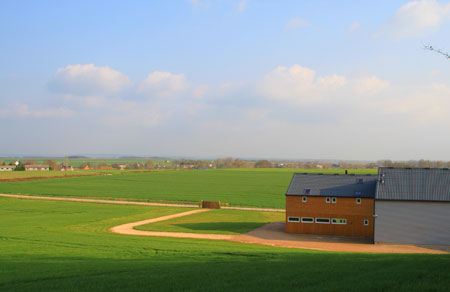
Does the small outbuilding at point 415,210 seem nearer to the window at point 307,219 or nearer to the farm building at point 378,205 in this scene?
the farm building at point 378,205

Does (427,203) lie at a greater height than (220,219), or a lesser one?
greater

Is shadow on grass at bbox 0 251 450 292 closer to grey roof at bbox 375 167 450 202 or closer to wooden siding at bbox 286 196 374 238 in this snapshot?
grey roof at bbox 375 167 450 202

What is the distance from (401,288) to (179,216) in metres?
39.4

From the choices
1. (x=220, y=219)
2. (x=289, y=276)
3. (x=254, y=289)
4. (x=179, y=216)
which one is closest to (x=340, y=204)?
(x=220, y=219)

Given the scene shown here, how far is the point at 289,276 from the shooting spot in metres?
13.9

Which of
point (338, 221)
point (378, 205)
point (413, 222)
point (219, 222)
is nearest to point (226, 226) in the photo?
point (219, 222)

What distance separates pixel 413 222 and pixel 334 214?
6.84 meters

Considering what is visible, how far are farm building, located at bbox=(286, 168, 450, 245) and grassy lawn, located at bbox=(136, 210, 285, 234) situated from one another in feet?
18.7

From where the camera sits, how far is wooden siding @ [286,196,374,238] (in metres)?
36.9

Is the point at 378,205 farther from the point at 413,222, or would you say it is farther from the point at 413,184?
the point at 413,184

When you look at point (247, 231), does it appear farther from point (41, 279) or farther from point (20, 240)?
point (41, 279)

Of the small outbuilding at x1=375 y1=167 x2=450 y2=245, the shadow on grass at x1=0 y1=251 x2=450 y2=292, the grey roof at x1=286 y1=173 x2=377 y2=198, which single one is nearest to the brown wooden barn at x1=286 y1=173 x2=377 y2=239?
the grey roof at x1=286 y1=173 x2=377 y2=198

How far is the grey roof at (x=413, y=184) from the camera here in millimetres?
33844

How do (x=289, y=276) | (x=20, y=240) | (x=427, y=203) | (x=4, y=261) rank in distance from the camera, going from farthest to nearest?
1. (x=427, y=203)
2. (x=20, y=240)
3. (x=4, y=261)
4. (x=289, y=276)
